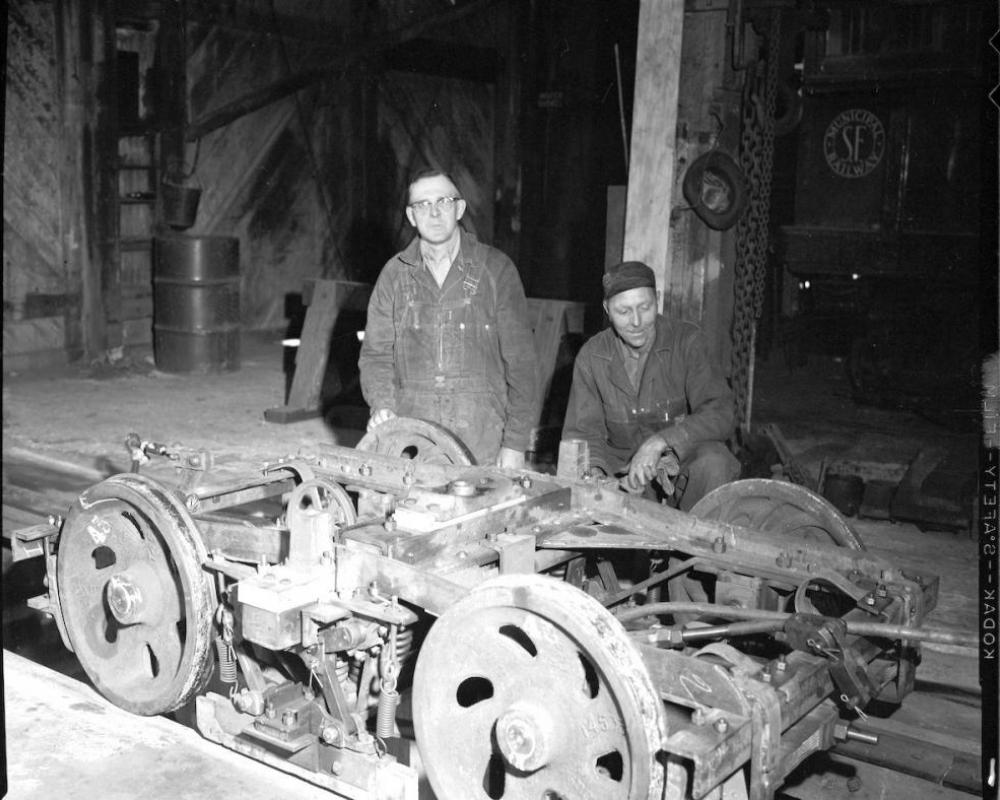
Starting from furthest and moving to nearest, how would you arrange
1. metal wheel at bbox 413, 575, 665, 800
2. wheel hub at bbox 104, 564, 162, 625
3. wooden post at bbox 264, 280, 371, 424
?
wooden post at bbox 264, 280, 371, 424
wheel hub at bbox 104, 564, 162, 625
metal wheel at bbox 413, 575, 665, 800

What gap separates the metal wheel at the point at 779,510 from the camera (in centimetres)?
383

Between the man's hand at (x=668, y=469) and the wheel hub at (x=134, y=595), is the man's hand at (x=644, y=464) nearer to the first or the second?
the man's hand at (x=668, y=469)

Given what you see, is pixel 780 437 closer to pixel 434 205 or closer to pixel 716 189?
pixel 716 189

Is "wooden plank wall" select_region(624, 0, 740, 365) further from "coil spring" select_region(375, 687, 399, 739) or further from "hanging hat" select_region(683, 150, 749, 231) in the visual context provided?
"coil spring" select_region(375, 687, 399, 739)

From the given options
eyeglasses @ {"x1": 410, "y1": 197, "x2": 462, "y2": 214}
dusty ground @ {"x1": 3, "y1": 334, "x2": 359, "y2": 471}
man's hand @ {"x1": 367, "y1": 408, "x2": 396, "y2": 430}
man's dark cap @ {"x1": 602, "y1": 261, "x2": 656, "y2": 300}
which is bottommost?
dusty ground @ {"x1": 3, "y1": 334, "x2": 359, "y2": 471}

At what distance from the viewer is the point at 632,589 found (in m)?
3.66

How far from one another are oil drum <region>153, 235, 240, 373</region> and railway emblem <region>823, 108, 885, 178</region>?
6418 millimetres

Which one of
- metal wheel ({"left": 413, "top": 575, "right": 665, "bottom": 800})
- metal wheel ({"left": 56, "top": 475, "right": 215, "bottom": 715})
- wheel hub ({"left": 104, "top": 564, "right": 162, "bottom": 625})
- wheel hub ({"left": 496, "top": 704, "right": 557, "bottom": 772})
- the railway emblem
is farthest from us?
the railway emblem

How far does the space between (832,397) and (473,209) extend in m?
6.09

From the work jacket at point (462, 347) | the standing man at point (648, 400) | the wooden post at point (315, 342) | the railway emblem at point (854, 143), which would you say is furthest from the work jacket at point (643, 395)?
the railway emblem at point (854, 143)

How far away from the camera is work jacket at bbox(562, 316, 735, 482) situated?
4727 mm

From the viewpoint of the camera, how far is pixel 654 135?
5562mm

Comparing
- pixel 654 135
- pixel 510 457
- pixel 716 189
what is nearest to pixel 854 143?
pixel 716 189

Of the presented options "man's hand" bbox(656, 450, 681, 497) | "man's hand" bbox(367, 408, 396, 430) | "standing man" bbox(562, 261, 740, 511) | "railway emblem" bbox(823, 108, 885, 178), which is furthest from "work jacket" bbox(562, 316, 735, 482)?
"railway emblem" bbox(823, 108, 885, 178)
